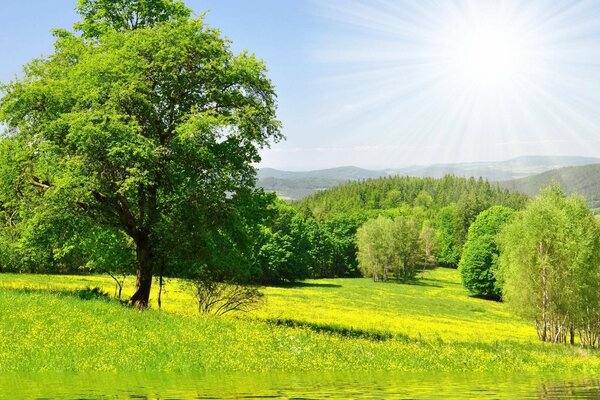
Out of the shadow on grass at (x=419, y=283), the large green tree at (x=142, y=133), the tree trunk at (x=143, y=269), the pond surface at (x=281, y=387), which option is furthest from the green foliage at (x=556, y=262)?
the shadow on grass at (x=419, y=283)

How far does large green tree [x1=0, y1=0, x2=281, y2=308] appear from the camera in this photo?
30703 mm

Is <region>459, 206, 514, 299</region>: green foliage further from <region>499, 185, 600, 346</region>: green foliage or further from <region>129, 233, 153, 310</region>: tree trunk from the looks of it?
<region>129, 233, 153, 310</region>: tree trunk

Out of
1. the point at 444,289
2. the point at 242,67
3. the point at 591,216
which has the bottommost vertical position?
the point at 444,289

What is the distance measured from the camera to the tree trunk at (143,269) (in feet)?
113

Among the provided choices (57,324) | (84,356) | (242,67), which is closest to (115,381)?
(84,356)

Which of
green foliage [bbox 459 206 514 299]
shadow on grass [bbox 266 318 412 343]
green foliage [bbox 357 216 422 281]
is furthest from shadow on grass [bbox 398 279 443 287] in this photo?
shadow on grass [bbox 266 318 412 343]

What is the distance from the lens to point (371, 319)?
6294 cm

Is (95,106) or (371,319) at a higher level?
(95,106)

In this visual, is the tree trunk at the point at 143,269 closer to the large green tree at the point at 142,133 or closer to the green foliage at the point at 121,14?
the large green tree at the point at 142,133

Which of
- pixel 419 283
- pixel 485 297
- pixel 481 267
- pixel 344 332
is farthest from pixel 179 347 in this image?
pixel 419 283

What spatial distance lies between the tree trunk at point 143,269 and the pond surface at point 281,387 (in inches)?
648

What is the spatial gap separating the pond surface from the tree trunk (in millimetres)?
16468

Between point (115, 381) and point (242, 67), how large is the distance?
21.0 m

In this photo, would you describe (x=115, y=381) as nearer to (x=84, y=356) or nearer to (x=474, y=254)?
(x=84, y=356)
